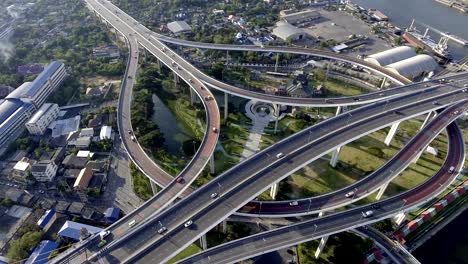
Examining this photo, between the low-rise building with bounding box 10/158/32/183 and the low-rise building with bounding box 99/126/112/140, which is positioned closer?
the low-rise building with bounding box 10/158/32/183

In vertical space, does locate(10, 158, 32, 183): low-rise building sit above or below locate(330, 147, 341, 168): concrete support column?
below

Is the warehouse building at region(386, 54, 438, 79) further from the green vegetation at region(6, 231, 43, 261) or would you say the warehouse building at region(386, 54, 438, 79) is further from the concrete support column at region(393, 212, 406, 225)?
the green vegetation at region(6, 231, 43, 261)

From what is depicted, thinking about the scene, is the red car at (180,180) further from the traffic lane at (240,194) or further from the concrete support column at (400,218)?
the concrete support column at (400,218)

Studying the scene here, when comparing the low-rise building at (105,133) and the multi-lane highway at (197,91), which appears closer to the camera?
the multi-lane highway at (197,91)

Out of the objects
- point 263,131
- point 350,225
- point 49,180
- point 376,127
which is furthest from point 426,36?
point 49,180

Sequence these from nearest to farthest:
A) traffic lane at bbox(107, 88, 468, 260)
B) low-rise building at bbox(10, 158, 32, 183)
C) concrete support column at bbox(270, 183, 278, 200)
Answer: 1. traffic lane at bbox(107, 88, 468, 260)
2. concrete support column at bbox(270, 183, 278, 200)
3. low-rise building at bbox(10, 158, 32, 183)

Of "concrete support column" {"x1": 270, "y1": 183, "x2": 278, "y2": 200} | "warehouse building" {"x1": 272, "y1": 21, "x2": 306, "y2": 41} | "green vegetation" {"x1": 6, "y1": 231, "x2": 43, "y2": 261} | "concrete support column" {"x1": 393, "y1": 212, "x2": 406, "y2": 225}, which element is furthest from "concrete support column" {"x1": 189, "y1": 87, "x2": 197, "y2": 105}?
"concrete support column" {"x1": 393, "y1": 212, "x2": 406, "y2": 225}

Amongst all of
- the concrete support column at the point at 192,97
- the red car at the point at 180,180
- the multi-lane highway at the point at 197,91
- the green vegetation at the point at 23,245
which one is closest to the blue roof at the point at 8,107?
the green vegetation at the point at 23,245
